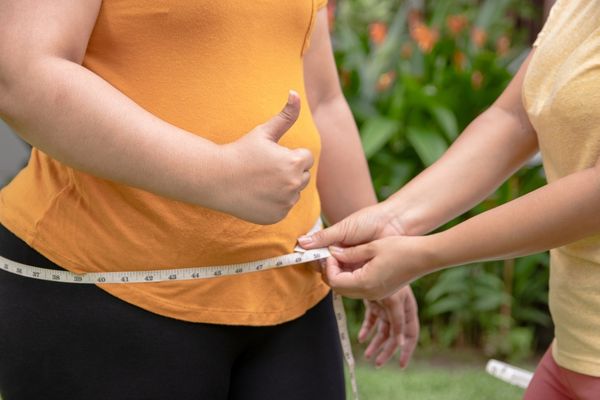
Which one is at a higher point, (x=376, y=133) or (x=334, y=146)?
(x=334, y=146)

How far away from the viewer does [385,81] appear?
4.46 m

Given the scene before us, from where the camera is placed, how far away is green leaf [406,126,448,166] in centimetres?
403

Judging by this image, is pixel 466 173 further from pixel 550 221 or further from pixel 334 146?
pixel 550 221

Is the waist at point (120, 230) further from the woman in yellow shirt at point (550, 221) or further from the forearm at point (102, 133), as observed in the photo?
the woman in yellow shirt at point (550, 221)

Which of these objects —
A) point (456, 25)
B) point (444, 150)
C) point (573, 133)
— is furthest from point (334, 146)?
point (456, 25)

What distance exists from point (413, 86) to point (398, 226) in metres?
2.32

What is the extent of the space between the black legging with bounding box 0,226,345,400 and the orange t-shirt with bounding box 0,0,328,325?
3 cm

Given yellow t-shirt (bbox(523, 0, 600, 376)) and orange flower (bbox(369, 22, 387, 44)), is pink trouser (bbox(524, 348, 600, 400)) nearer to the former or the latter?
yellow t-shirt (bbox(523, 0, 600, 376))

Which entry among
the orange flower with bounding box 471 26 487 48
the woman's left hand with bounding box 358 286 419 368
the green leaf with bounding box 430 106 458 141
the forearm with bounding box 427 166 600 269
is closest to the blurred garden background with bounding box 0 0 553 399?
the green leaf with bounding box 430 106 458 141

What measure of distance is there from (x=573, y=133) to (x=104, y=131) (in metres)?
0.73

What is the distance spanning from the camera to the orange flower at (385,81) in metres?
4.45

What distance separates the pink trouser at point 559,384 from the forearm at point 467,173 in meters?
0.36

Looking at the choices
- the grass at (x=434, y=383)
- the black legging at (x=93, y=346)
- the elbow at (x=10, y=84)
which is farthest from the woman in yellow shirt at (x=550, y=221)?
the grass at (x=434, y=383)

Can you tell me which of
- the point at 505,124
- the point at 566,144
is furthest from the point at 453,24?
the point at 566,144
